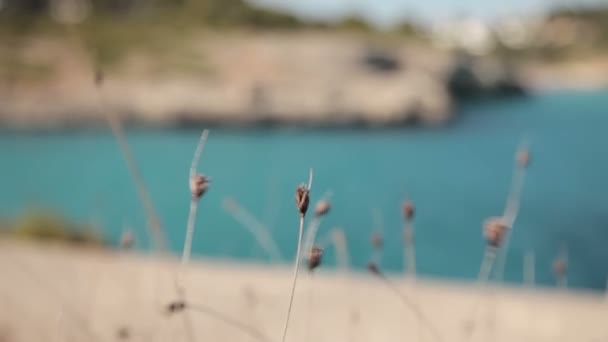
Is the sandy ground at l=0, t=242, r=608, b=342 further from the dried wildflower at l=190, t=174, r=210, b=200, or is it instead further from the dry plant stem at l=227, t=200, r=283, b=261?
the dried wildflower at l=190, t=174, r=210, b=200

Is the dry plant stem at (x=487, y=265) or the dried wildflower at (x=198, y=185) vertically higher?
the dried wildflower at (x=198, y=185)

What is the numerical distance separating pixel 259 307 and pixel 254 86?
50.1ft

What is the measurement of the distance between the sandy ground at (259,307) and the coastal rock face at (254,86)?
521 inches

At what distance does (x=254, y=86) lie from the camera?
17438 millimetres

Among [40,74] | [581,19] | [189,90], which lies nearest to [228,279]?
[189,90]

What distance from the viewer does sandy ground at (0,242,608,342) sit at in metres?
1.99

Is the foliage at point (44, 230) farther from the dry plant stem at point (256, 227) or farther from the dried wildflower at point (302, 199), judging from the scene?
the dried wildflower at point (302, 199)

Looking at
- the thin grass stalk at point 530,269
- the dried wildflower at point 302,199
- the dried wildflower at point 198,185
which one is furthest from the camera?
the thin grass stalk at point 530,269

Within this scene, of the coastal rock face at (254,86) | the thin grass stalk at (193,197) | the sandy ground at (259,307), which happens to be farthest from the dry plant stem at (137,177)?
the coastal rock face at (254,86)

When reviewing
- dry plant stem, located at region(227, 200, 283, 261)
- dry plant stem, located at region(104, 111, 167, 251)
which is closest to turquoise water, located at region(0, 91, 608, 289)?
dry plant stem, located at region(227, 200, 283, 261)

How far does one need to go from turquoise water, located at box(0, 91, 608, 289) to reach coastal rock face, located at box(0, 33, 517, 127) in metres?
0.99

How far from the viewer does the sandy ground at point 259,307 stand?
6.52 feet

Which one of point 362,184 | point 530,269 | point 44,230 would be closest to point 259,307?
point 530,269

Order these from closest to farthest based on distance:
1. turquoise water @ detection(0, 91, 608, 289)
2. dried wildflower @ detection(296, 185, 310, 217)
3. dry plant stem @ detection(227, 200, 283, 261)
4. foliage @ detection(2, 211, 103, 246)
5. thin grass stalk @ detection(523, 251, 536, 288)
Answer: dried wildflower @ detection(296, 185, 310, 217) < dry plant stem @ detection(227, 200, 283, 261) < thin grass stalk @ detection(523, 251, 536, 288) < foliage @ detection(2, 211, 103, 246) < turquoise water @ detection(0, 91, 608, 289)
